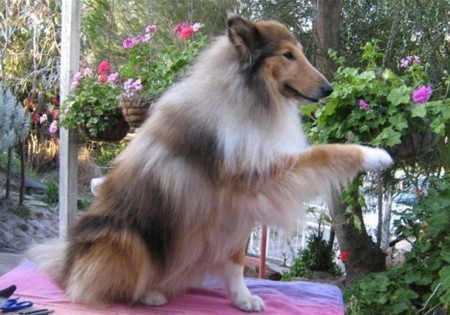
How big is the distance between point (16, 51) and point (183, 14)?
273 cm

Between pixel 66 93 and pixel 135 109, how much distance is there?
0.99m

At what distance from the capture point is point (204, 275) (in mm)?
2113

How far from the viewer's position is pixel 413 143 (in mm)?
2166

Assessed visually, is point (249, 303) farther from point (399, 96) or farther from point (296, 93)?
point (399, 96)

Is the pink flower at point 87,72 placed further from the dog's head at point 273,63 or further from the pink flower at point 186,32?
the dog's head at point 273,63

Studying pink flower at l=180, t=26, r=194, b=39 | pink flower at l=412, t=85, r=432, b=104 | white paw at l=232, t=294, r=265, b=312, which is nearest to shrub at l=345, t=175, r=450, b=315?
pink flower at l=412, t=85, r=432, b=104

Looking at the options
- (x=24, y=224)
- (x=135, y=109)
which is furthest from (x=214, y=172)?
(x=24, y=224)

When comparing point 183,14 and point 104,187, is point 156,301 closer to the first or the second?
point 104,187

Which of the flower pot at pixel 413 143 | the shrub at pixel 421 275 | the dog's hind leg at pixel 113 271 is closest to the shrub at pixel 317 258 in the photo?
the shrub at pixel 421 275

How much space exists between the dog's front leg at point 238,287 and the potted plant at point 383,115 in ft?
2.00

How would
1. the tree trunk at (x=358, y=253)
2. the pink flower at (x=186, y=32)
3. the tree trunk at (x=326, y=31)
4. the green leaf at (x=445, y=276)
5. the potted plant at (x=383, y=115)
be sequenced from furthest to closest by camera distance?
1. the tree trunk at (x=358, y=253)
2. the tree trunk at (x=326, y=31)
3. the pink flower at (x=186, y=32)
4. the green leaf at (x=445, y=276)
5. the potted plant at (x=383, y=115)

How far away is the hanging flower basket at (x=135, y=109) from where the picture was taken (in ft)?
9.93

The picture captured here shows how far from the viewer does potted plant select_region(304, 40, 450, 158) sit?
2.09 m

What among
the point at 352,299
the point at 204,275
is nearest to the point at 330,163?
the point at 204,275
